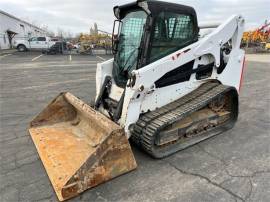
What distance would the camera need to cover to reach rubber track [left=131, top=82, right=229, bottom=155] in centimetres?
365

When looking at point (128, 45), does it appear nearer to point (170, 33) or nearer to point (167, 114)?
point (170, 33)

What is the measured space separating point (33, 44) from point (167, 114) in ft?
102

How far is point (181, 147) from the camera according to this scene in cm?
414

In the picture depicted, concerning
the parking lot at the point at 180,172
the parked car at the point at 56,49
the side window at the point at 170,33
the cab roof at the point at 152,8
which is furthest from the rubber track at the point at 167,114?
the parked car at the point at 56,49

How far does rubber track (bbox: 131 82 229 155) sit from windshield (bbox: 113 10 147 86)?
90 centimetres

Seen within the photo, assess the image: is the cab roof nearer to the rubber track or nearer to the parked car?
the rubber track

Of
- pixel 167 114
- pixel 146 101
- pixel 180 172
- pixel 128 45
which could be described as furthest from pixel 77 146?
pixel 128 45

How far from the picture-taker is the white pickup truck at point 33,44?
31.0 m

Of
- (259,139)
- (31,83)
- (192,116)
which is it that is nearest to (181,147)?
(192,116)

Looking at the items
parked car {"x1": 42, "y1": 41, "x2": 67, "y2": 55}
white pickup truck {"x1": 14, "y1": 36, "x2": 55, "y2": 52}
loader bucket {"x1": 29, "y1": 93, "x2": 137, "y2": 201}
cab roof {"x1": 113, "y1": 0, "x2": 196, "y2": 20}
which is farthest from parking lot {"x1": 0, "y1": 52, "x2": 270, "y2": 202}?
white pickup truck {"x1": 14, "y1": 36, "x2": 55, "y2": 52}

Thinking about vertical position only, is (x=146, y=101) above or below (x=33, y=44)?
above

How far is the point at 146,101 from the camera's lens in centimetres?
399

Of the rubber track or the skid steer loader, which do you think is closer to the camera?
the skid steer loader

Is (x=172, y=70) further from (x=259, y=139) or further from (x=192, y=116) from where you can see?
(x=259, y=139)
